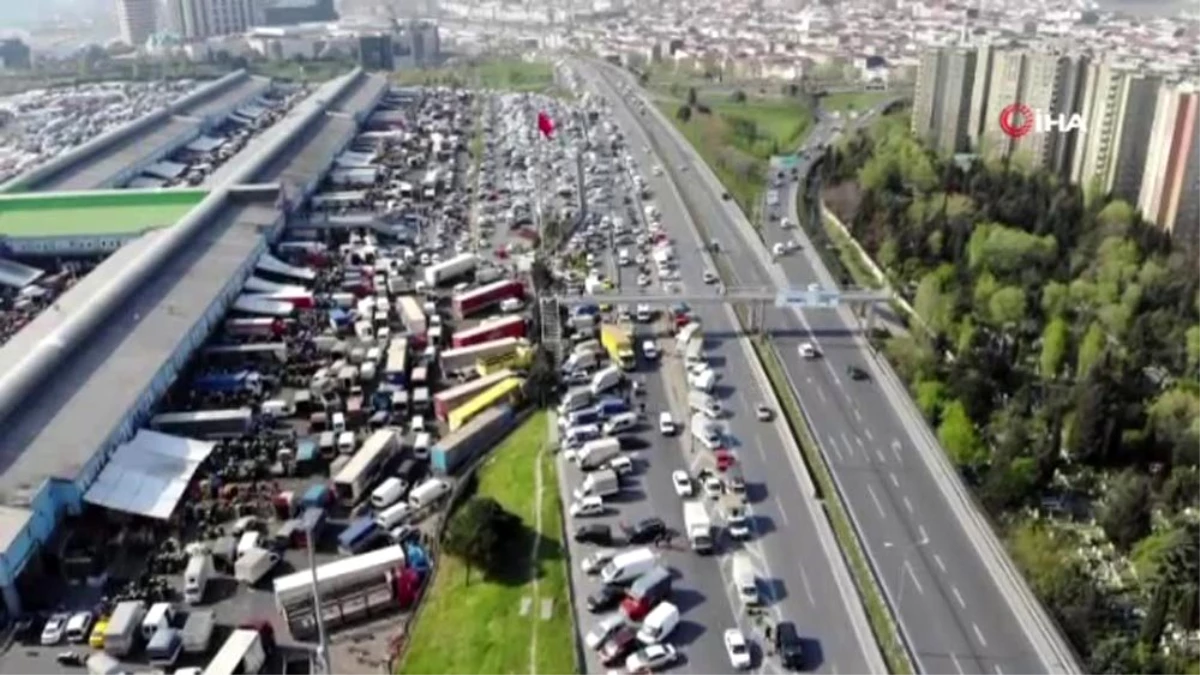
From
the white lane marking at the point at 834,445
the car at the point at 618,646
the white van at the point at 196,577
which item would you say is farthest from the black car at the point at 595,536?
the white van at the point at 196,577

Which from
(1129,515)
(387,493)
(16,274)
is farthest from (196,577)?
(16,274)

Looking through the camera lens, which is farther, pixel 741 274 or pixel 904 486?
pixel 741 274

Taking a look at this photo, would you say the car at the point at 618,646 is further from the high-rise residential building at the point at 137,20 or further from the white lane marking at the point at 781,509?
the high-rise residential building at the point at 137,20

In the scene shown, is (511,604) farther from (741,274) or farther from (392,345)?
(741,274)

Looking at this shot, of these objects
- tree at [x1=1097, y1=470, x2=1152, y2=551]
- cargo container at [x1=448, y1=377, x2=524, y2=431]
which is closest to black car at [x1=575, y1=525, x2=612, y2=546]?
cargo container at [x1=448, y1=377, x2=524, y2=431]

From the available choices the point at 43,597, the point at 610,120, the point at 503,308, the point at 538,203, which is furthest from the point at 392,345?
the point at 610,120
